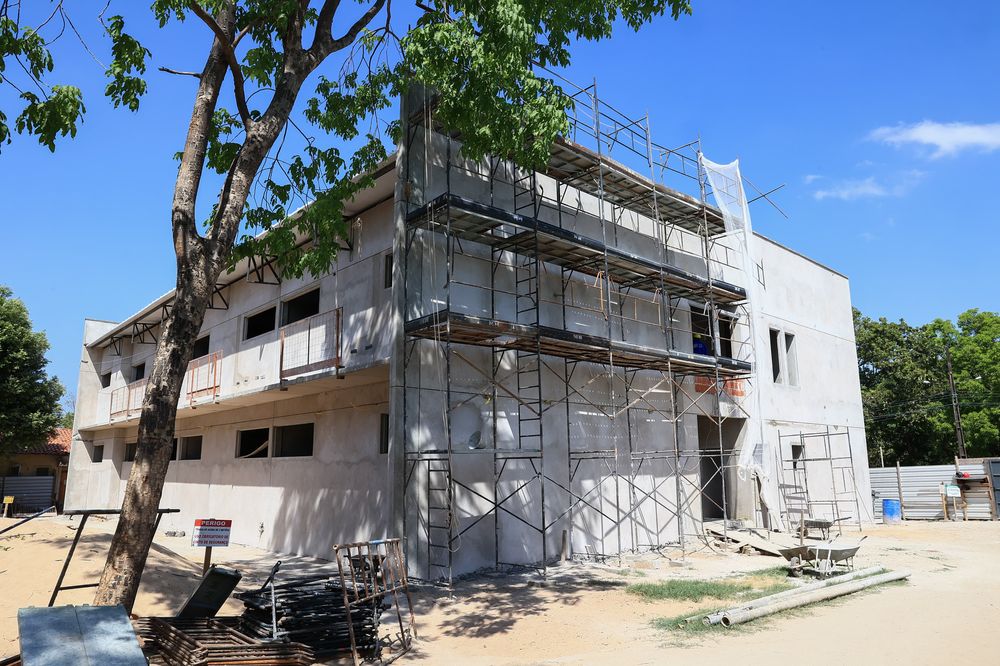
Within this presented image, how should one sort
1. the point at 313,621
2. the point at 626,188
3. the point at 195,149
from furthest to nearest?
the point at 626,188 < the point at 195,149 < the point at 313,621

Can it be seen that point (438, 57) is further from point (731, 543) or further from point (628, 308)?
point (731, 543)

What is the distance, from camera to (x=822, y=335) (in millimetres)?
21797

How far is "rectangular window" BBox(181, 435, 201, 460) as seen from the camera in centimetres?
2036

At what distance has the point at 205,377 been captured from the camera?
59.6ft

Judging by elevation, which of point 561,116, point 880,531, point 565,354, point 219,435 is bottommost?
point 880,531

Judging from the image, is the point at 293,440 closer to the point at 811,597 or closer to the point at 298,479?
the point at 298,479

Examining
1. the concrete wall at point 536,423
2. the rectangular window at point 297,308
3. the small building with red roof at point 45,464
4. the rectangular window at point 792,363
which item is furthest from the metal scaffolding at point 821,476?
the small building with red roof at point 45,464

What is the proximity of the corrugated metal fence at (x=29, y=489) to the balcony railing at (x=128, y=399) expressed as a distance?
975 cm

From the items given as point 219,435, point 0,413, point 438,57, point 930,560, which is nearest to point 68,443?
point 0,413

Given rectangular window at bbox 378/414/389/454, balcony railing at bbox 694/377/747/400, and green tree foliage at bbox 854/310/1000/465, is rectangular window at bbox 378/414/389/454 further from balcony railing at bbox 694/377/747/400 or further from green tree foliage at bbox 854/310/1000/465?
green tree foliage at bbox 854/310/1000/465

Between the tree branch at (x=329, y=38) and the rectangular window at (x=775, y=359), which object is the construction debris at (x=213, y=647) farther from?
the rectangular window at (x=775, y=359)

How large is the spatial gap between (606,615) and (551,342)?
5152 mm

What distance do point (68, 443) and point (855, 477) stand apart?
125 ft

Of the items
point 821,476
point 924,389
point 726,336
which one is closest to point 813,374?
point 821,476
